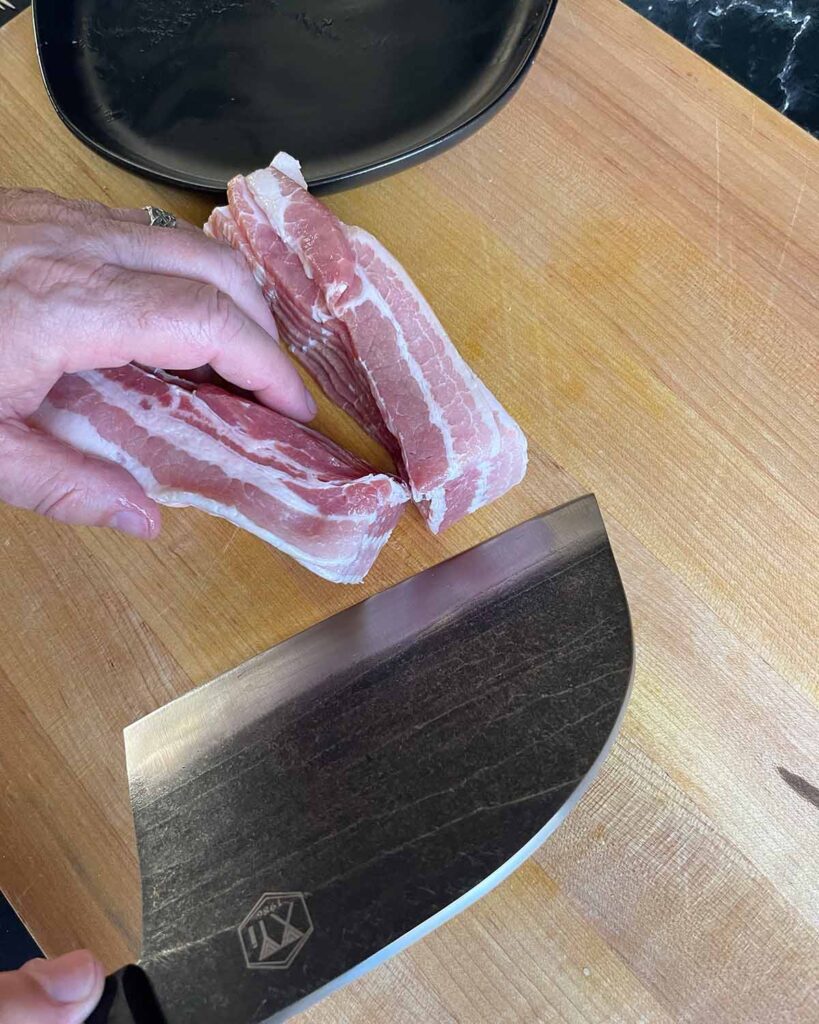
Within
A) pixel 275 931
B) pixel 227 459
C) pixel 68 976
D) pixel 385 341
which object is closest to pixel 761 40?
pixel 385 341

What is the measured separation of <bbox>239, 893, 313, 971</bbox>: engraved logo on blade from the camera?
1181 millimetres

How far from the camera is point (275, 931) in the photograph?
120cm

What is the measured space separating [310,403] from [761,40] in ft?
4.22

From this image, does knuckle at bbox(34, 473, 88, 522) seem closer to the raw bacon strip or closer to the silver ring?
the raw bacon strip

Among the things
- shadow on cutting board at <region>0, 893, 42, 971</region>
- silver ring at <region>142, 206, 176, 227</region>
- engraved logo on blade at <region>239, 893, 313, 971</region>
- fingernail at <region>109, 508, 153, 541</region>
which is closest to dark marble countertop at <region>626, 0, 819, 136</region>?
silver ring at <region>142, 206, 176, 227</region>

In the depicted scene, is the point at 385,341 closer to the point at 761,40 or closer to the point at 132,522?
the point at 132,522

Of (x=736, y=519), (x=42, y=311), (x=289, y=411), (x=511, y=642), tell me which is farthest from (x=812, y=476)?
(x=42, y=311)

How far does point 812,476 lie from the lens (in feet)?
4.83

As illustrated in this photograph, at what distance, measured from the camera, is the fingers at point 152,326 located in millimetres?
1328

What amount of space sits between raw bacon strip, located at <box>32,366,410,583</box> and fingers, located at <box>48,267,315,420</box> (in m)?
0.12

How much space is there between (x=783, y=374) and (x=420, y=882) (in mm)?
1030

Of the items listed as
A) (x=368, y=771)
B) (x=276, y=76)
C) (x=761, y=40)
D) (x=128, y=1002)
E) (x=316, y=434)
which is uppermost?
(x=761, y=40)

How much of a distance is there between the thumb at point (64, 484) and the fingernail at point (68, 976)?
2.04 ft

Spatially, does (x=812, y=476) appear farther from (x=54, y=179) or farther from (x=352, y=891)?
(x=54, y=179)
